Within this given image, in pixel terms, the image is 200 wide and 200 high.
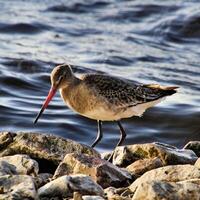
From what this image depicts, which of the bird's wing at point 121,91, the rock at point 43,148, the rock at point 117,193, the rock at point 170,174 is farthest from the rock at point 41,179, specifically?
the bird's wing at point 121,91

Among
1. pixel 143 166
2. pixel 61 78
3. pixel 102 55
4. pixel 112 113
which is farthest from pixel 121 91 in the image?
pixel 102 55

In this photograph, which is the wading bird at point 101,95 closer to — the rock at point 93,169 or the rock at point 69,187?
the rock at point 93,169

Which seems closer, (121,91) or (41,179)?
(41,179)

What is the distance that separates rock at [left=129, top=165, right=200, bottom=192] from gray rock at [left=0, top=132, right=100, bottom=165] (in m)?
1.00

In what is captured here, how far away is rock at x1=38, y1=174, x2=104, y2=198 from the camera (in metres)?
7.11

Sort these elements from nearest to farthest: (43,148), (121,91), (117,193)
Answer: (117,193) < (43,148) < (121,91)

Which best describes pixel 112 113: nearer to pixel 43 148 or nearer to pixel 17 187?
pixel 43 148

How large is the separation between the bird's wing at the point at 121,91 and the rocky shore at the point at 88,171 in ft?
2.61

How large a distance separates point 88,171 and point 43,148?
0.96 m

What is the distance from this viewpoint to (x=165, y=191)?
6812 millimetres

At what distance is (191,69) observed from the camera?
55.4 feet

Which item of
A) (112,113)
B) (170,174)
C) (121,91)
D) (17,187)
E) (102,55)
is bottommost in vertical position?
(102,55)

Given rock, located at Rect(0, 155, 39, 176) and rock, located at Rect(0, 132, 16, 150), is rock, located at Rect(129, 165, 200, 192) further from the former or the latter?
rock, located at Rect(0, 132, 16, 150)

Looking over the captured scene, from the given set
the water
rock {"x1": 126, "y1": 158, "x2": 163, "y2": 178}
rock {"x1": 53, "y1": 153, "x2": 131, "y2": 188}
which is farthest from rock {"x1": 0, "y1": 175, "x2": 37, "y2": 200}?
the water
